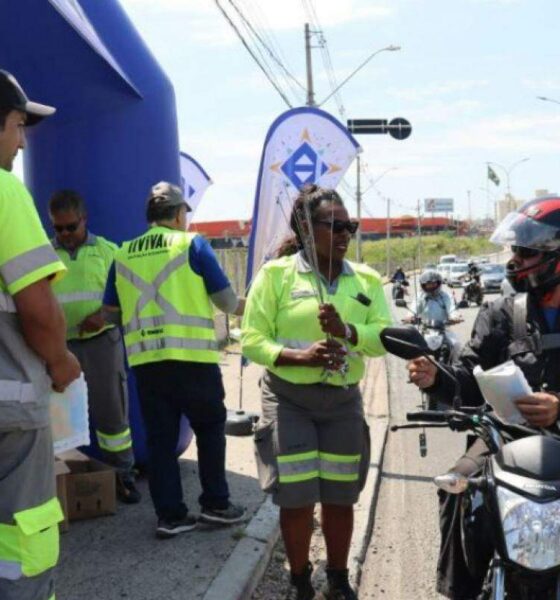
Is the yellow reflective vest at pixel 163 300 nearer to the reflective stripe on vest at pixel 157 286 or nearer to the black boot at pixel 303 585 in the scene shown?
the reflective stripe on vest at pixel 157 286

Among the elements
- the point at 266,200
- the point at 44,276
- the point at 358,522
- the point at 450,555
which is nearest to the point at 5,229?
the point at 44,276

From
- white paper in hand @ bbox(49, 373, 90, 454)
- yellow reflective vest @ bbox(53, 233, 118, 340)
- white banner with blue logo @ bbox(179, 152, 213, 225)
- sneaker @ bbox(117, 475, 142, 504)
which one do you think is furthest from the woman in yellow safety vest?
white banner with blue logo @ bbox(179, 152, 213, 225)

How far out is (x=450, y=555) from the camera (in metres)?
3.23

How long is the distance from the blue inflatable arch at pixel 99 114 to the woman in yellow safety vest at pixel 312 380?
1968mm

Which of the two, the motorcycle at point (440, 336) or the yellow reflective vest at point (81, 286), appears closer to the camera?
the yellow reflective vest at point (81, 286)

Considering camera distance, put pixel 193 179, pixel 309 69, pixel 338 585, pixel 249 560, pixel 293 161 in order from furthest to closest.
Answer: pixel 309 69
pixel 193 179
pixel 293 161
pixel 249 560
pixel 338 585

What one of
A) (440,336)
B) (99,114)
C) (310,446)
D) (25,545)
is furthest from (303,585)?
(440,336)

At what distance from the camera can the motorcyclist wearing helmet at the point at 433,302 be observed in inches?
440

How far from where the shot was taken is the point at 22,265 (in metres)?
2.84

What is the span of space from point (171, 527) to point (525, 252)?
104 inches

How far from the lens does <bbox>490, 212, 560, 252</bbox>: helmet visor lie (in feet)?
11.0

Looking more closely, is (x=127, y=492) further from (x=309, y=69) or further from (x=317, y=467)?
(x=309, y=69)

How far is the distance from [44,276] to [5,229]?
0.19 m

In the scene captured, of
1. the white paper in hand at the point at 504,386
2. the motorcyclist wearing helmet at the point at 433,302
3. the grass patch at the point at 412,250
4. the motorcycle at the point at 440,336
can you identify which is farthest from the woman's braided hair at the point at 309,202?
the grass patch at the point at 412,250
